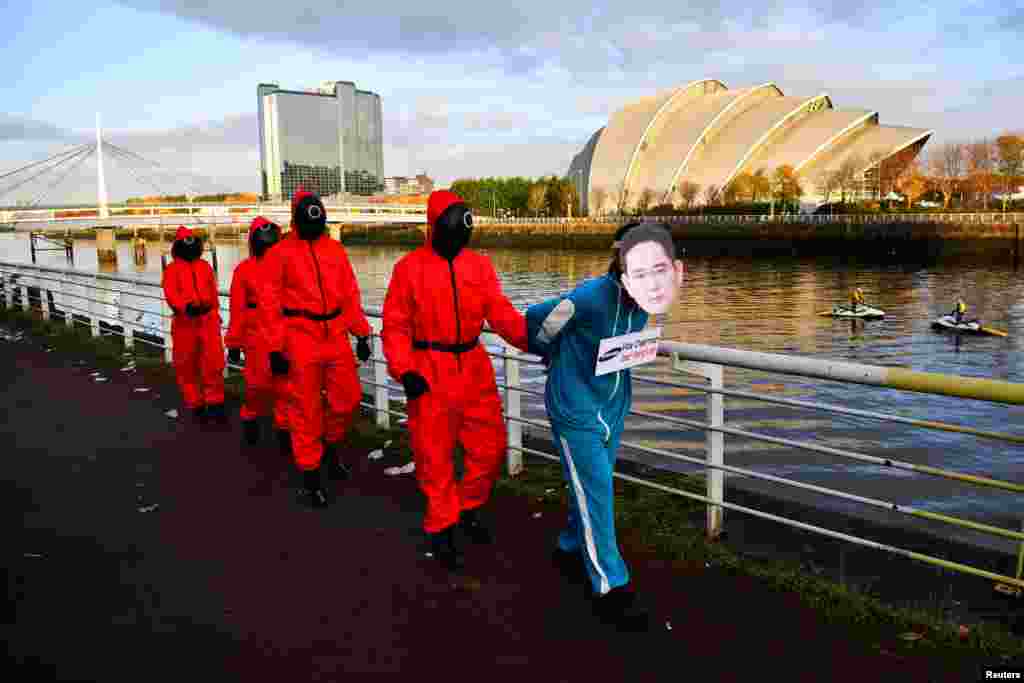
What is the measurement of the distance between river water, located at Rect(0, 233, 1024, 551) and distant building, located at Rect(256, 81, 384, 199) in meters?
112

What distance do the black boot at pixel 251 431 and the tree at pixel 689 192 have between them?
84.0 m

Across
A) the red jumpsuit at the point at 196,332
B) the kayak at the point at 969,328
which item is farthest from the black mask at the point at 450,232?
the kayak at the point at 969,328

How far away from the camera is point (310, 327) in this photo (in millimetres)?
5297

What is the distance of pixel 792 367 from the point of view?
156 inches

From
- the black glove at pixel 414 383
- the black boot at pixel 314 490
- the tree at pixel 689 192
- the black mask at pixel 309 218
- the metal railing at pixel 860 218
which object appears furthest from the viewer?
the tree at pixel 689 192

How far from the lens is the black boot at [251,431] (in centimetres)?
680

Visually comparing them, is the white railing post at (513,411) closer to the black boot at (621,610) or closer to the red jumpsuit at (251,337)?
the black boot at (621,610)

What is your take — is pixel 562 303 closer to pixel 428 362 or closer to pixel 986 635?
pixel 428 362

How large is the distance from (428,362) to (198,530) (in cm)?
184

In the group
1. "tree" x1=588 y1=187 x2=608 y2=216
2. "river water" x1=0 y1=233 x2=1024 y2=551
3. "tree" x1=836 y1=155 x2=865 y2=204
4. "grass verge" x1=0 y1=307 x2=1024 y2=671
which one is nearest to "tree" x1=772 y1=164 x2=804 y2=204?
"tree" x1=836 y1=155 x2=865 y2=204

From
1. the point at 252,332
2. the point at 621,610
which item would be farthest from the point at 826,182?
the point at 621,610

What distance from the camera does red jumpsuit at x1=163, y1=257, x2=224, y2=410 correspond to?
7.62m

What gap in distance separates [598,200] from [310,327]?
321 ft

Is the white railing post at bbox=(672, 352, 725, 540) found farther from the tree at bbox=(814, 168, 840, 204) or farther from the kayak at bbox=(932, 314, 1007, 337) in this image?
the tree at bbox=(814, 168, 840, 204)
